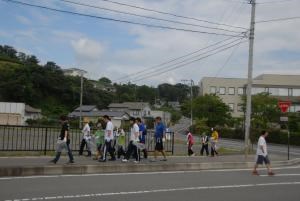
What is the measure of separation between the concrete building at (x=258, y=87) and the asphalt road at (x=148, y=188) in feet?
279

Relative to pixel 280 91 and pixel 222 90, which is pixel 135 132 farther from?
pixel 222 90

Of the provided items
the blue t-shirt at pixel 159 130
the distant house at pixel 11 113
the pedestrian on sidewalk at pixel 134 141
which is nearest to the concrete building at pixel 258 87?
the distant house at pixel 11 113

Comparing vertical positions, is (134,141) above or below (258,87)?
below

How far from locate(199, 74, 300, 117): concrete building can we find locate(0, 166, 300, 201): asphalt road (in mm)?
84957

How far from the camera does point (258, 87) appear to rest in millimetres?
102375

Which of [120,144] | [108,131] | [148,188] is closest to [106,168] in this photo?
[108,131]

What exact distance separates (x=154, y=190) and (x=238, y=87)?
99724mm

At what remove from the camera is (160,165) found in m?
17.1

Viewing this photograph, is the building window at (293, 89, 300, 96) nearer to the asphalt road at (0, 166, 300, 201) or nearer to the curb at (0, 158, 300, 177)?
the curb at (0, 158, 300, 177)

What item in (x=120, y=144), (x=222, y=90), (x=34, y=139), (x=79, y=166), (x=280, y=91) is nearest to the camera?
(x=79, y=166)

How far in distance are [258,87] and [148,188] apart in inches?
3688

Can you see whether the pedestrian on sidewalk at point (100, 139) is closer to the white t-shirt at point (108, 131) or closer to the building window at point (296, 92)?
the white t-shirt at point (108, 131)

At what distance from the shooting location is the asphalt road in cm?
1036

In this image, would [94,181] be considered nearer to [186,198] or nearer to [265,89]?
[186,198]
